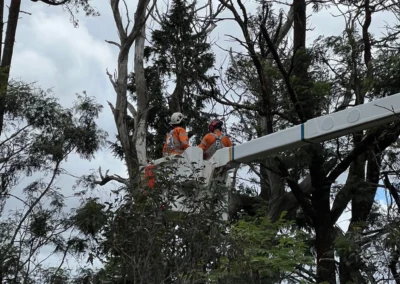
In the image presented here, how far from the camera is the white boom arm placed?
9.98m

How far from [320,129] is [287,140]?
1.82 ft

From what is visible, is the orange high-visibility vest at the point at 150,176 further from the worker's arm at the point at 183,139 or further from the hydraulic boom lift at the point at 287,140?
the worker's arm at the point at 183,139

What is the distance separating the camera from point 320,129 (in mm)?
10562

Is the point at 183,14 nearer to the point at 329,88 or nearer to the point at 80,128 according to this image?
the point at 80,128

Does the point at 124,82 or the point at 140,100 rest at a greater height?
the point at 124,82

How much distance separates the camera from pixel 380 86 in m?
14.7

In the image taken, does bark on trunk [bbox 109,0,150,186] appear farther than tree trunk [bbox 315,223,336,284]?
Yes

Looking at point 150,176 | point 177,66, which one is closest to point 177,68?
point 177,66

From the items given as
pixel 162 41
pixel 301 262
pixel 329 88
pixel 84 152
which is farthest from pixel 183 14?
pixel 301 262

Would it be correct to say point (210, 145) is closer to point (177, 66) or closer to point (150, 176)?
point (150, 176)

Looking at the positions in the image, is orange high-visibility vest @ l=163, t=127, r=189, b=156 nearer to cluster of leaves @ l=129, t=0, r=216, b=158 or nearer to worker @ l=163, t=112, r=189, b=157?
worker @ l=163, t=112, r=189, b=157

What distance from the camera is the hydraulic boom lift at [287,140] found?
31.5ft

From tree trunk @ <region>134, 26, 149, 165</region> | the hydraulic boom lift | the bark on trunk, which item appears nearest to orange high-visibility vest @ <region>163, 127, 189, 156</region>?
the hydraulic boom lift

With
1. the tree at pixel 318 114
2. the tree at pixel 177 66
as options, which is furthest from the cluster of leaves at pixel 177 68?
the tree at pixel 318 114
